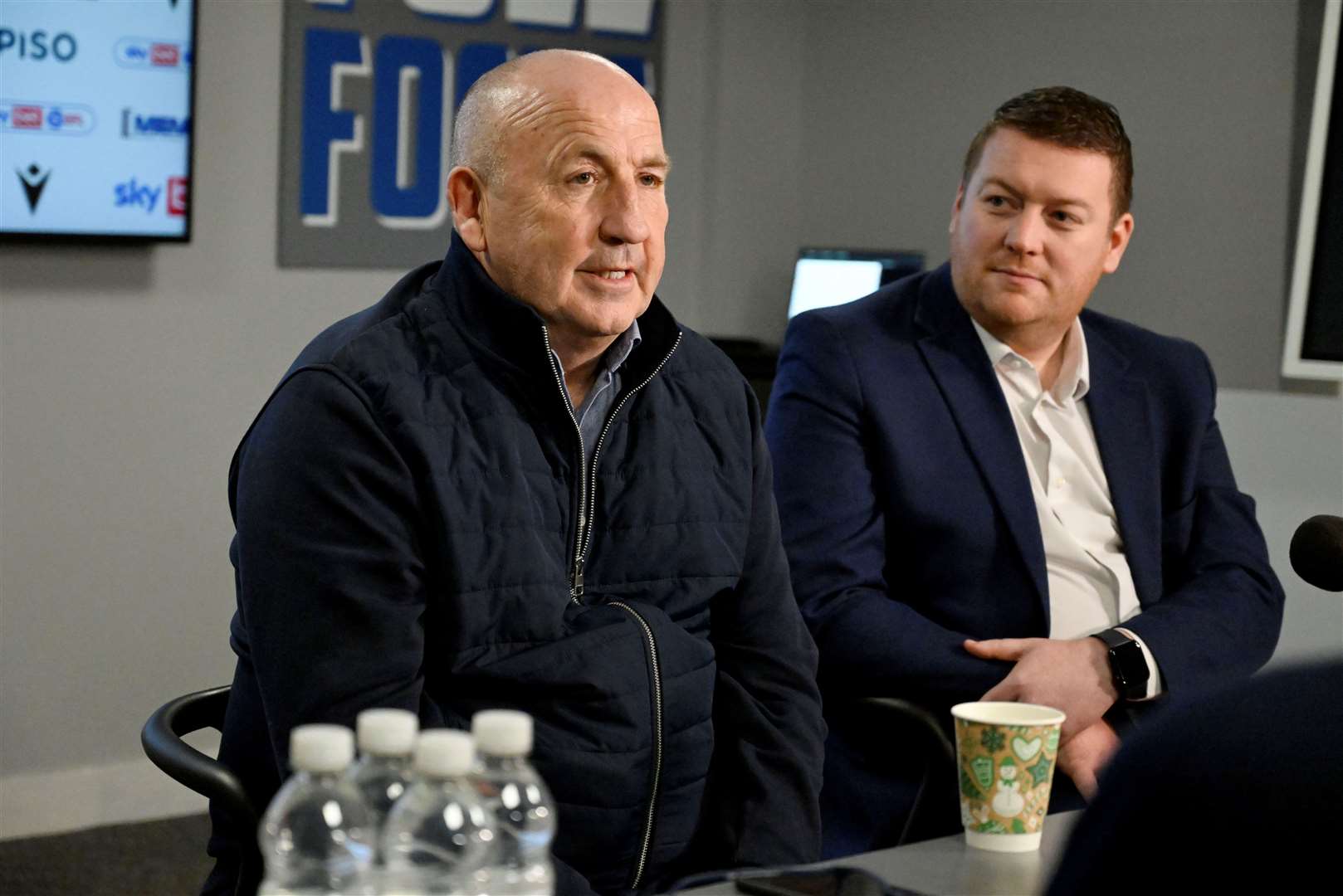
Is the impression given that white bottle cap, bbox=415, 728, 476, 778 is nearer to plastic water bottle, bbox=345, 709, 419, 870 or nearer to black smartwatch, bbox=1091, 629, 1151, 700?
plastic water bottle, bbox=345, 709, 419, 870

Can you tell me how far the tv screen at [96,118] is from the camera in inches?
145

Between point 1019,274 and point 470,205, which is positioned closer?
point 470,205

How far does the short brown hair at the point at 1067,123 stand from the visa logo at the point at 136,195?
87.4 inches

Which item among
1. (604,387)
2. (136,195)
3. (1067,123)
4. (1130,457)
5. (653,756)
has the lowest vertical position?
(653,756)

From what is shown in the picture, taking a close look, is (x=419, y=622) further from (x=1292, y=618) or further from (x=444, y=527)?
(x=1292, y=618)

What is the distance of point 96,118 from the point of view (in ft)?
12.5

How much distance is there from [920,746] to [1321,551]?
29.6 inches

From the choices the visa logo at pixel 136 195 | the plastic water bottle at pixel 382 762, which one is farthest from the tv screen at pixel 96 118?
the plastic water bottle at pixel 382 762

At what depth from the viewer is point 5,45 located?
364 centimetres

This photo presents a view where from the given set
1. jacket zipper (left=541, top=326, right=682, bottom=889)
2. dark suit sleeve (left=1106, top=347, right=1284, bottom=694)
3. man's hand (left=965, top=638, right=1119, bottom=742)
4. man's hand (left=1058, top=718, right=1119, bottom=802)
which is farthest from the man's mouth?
jacket zipper (left=541, top=326, right=682, bottom=889)

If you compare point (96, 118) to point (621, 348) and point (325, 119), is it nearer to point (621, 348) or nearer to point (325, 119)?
point (325, 119)

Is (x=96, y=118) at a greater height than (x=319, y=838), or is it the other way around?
(x=96, y=118)

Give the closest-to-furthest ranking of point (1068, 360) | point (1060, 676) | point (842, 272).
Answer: point (1060, 676)
point (1068, 360)
point (842, 272)

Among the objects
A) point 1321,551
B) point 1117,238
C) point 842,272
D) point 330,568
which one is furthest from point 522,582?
point 842,272
